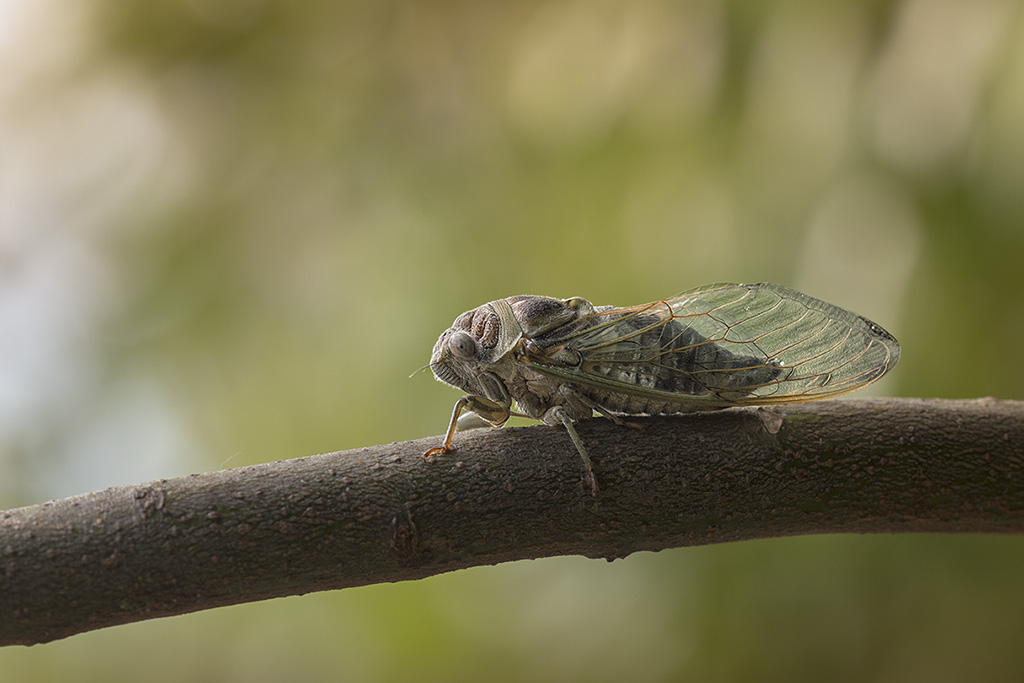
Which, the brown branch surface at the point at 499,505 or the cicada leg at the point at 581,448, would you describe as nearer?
the brown branch surface at the point at 499,505

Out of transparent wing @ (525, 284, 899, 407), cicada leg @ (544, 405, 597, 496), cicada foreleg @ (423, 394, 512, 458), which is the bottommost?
cicada foreleg @ (423, 394, 512, 458)

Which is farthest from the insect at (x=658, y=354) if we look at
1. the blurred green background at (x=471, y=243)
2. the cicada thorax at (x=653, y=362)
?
the blurred green background at (x=471, y=243)

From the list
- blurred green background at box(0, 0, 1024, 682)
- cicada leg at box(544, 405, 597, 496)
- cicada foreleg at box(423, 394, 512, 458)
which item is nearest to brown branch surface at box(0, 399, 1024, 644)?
cicada leg at box(544, 405, 597, 496)

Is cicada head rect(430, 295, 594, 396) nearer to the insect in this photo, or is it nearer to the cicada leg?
the insect

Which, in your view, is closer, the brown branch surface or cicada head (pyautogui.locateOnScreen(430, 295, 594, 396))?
the brown branch surface

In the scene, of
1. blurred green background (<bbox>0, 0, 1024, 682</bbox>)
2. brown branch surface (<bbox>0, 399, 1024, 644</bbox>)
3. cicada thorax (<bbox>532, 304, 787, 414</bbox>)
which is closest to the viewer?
brown branch surface (<bbox>0, 399, 1024, 644</bbox>)

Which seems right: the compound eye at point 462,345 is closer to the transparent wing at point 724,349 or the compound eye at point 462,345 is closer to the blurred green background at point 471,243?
the transparent wing at point 724,349

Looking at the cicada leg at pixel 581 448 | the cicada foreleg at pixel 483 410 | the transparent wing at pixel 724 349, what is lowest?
the cicada foreleg at pixel 483 410
